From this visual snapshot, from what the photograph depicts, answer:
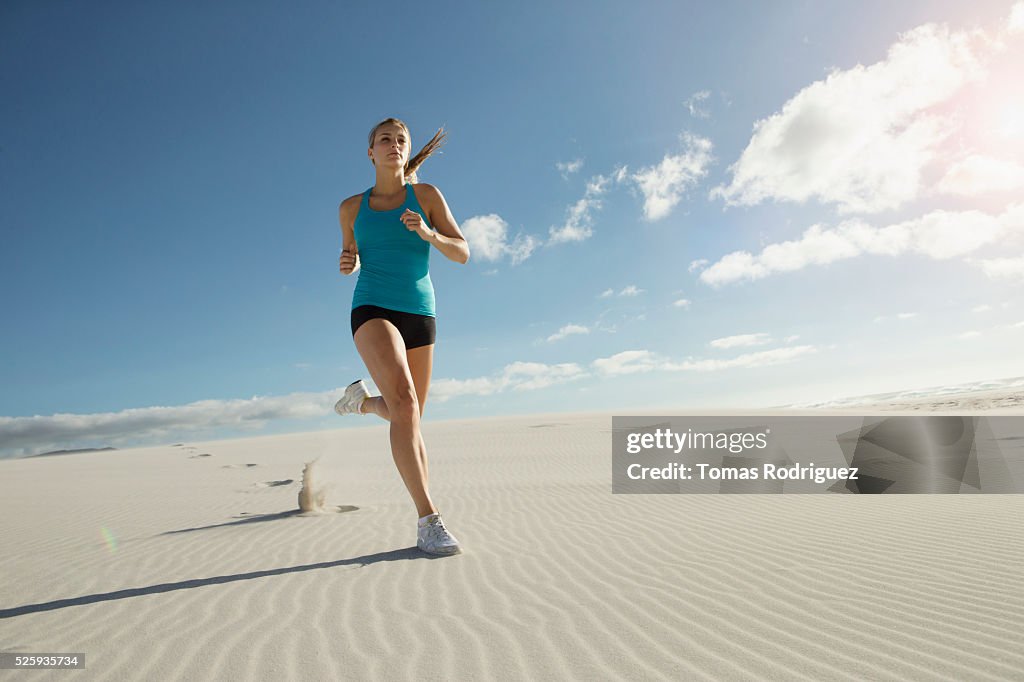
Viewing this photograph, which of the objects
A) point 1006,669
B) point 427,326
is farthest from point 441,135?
point 1006,669

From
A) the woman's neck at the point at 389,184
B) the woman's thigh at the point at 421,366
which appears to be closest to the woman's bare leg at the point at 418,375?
the woman's thigh at the point at 421,366

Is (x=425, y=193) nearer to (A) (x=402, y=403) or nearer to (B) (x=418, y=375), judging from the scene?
(B) (x=418, y=375)

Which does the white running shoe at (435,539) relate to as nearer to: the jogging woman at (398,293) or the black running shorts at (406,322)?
the jogging woman at (398,293)

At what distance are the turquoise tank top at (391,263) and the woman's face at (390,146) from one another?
8.7 inches

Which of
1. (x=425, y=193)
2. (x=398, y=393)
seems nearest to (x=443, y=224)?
(x=425, y=193)

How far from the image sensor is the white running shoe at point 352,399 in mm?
3793

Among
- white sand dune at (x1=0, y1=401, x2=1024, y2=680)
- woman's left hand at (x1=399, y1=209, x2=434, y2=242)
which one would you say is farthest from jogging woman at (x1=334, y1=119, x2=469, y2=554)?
white sand dune at (x1=0, y1=401, x2=1024, y2=680)

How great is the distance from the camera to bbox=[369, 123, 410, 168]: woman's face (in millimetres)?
3590

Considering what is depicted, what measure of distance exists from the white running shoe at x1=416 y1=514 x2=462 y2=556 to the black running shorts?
3.42 ft

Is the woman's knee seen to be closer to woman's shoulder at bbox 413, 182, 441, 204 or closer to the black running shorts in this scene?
the black running shorts

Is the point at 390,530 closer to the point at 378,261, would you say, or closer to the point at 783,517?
the point at 378,261

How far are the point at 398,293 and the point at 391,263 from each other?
19 centimetres

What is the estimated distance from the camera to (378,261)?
3.51m

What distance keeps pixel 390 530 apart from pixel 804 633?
3.41 metres
